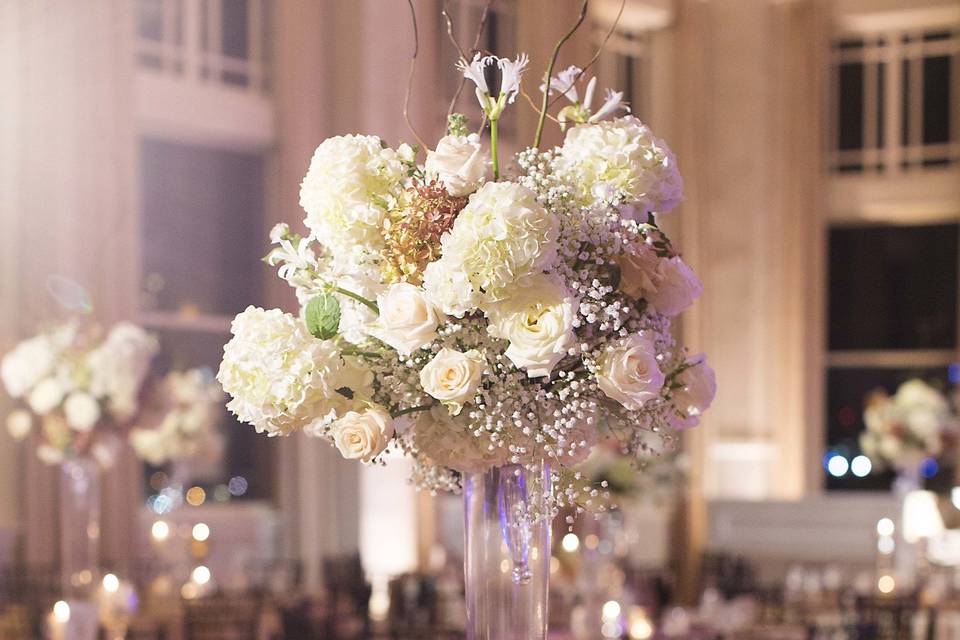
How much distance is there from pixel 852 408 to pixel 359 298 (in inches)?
425

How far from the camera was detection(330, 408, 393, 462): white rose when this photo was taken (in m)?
1.63

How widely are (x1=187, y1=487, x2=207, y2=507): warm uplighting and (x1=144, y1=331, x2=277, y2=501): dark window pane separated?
41 millimetres

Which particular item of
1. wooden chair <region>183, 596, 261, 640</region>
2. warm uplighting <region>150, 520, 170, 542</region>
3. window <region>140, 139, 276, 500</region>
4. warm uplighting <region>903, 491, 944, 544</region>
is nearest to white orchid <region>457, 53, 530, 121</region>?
wooden chair <region>183, 596, 261, 640</region>

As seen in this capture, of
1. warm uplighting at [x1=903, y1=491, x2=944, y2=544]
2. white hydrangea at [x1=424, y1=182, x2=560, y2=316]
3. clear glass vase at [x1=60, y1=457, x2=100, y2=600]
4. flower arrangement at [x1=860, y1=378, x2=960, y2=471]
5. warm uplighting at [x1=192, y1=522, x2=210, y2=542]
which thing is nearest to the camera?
white hydrangea at [x1=424, y1=182, x2=560, y2=316]

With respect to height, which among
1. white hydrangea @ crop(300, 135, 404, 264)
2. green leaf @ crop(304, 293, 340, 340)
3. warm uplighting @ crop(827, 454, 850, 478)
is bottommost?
warm uplighting @ crop(827, 454, 850, 478)

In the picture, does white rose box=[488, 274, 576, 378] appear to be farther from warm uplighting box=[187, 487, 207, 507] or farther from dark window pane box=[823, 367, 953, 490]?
dark window pane box=[823, 367, 953, 490]

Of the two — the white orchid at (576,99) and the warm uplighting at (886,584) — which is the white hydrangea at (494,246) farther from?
the warm uplighting at (886,584)

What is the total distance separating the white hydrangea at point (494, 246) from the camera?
5.17 ft

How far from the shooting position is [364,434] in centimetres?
164

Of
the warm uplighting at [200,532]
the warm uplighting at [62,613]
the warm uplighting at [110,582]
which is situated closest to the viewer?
the warm uplighting at [62,613]

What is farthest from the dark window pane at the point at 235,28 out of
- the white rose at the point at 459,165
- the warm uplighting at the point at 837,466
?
the white rose at the point at 459,165

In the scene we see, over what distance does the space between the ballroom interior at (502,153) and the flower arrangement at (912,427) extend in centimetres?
7

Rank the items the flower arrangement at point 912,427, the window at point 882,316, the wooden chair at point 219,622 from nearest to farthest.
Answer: the wooden chair at point 219,622
the flower arrangement at point 912,427
the window at point 882,316

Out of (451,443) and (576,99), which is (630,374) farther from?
(576,99)
